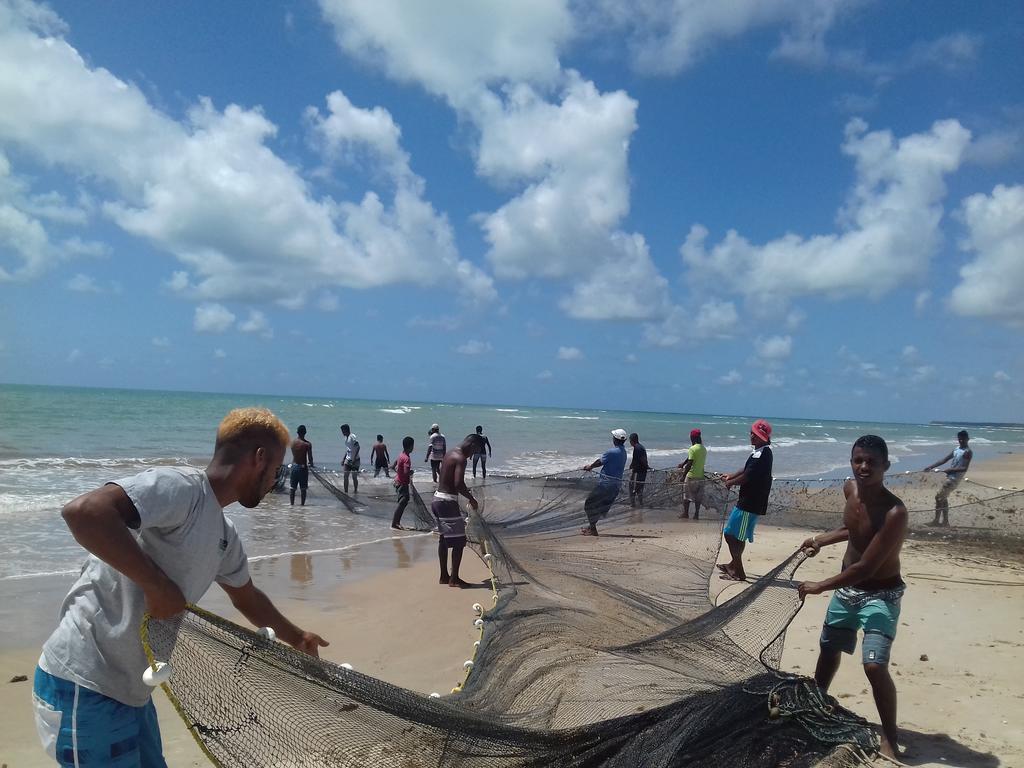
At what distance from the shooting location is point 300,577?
8047mm

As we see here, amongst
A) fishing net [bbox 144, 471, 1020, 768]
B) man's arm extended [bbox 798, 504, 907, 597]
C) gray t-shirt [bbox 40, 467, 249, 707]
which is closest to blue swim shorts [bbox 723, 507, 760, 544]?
fishing net [bbox 144, 471, 1020, 768]

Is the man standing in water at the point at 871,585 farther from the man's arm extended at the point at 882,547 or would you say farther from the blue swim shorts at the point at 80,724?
the blue swim shorts at the point at 80,724

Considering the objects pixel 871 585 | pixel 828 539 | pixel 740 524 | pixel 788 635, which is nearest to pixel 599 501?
pixel 740 524

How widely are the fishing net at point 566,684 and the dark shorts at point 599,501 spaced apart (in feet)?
1.42

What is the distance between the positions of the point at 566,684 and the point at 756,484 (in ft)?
13.7

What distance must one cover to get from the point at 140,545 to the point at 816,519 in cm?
1071

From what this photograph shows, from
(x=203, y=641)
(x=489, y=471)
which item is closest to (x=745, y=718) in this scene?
(x=203, y=641)

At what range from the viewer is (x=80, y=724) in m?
1.92

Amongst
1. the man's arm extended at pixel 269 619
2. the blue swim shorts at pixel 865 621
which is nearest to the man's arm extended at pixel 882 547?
the blue swim shorts at pixel 865 621

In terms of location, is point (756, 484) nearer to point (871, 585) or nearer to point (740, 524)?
point (740, 524)

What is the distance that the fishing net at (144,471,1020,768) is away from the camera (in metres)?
2.27

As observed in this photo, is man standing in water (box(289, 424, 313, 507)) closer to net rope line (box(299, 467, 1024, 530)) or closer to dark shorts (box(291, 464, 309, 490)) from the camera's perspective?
dark shorts (box(291, 464, 309, 490))

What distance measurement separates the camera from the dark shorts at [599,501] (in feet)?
26.3

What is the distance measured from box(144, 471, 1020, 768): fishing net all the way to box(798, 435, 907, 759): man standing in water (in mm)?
246
